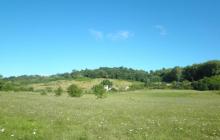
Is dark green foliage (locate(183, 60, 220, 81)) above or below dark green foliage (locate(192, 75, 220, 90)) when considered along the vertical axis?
above

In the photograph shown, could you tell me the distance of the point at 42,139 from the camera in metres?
13.8

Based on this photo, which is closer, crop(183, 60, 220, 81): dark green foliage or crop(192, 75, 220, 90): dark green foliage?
crop(192, 75, 220, 90): dark green foliage

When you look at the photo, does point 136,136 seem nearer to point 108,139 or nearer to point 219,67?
point 108,139

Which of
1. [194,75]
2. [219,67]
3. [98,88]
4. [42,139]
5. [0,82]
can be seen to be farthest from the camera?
[194,75]

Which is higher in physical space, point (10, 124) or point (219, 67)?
point (219, 67)

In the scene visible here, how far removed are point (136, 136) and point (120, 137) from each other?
27.9 inches

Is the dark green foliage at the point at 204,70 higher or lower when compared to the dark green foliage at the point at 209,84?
higher

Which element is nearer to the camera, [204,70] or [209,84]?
[209,84]

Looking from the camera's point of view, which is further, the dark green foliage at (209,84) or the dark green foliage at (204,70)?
the dark green foliage at (204,70)

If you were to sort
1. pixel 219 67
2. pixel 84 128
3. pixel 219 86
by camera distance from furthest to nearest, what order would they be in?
pixel 219 67
pixel 219 86
pixel 84 128

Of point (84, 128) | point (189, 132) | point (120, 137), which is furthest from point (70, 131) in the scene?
point (189, 132)

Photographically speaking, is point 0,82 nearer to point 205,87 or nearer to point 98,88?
point 98,88

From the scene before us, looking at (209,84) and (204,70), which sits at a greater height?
(204,70)

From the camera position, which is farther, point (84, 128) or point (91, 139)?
point (84, 128)
